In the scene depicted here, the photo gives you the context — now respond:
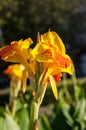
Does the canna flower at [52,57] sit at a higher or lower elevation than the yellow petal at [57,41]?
lower

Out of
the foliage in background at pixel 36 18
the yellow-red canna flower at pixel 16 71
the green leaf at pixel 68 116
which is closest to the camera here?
the yellow-red canna flower at pixel 16 71

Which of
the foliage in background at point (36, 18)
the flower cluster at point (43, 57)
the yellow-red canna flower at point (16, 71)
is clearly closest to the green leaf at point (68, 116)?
the yellow-red canna flower at point (16, 71)

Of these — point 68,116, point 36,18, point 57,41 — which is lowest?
point 68,116

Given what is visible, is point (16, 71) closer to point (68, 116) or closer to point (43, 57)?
point (68, 116)

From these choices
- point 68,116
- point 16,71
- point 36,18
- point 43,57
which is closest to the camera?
point 43,57

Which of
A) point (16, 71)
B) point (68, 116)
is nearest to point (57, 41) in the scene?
point (16, 71)

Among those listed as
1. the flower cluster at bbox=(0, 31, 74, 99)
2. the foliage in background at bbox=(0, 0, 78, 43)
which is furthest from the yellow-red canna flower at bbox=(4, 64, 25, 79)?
the foliage in background at bbox=(0, 0, 78, 43)

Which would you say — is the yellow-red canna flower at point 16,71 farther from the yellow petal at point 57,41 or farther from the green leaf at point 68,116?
the yellow petal at point 57,41
